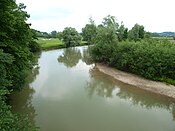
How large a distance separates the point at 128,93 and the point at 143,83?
132 inches

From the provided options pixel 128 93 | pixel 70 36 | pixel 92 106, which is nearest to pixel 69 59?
pixel 70 36

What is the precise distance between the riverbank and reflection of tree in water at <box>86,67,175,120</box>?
73 centimetres

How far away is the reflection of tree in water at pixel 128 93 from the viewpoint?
62.0 feet

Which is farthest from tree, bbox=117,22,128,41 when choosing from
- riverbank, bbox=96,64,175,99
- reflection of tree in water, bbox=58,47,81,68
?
riverbank, bbox=96,64,175,99

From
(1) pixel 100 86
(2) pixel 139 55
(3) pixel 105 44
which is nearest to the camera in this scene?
(1) pixel 100 86

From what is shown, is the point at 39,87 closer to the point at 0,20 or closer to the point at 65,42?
the point at 0,20

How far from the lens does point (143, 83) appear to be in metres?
24.4

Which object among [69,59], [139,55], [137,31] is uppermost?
[137,31]

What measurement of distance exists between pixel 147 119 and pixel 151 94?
582cm

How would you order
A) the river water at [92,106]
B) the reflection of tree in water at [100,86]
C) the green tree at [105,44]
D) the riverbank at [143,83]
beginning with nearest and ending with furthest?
the river water at [92,106] → the riverbank at [143,83] → the reflection of tree in water at [100,86] → the green tree at [105,44]

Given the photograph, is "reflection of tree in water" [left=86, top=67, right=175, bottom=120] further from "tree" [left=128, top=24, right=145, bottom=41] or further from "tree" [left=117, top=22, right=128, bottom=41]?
"tree" [left=128, top=24, right=145, bottom=41]

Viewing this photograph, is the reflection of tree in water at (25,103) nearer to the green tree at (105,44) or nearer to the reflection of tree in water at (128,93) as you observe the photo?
the reflection of tree in water at (128,93)

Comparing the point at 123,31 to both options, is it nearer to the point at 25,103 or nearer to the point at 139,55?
the point at 139,55

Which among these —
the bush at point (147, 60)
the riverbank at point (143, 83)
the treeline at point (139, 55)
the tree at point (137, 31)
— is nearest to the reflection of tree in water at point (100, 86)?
the riverbank at point (143, 83)
